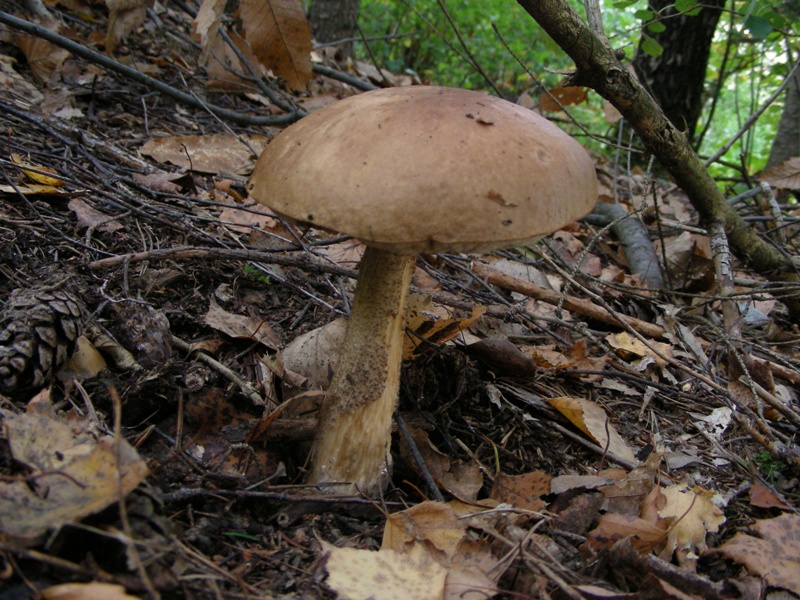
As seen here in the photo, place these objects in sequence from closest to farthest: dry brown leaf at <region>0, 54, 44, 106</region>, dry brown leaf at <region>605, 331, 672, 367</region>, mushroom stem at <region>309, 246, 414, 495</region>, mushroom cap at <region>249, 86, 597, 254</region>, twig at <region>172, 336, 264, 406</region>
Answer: mushroom cap at <region>249, 86, 597, 254</region>, mushroom stem at <region>309, 246, 414, 495</region>, twig at <region>172, 336, 264, 406</region>, dry brown leaf at <region>605, 331, 672, 367</region>, dry brown leaf at <region>0, 54, 44, 106</region>

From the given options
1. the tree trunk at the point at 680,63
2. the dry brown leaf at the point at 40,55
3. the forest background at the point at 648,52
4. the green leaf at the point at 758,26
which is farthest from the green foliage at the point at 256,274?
the tree trunk at the point at 680,63

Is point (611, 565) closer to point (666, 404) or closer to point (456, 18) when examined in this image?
point (666, 404)

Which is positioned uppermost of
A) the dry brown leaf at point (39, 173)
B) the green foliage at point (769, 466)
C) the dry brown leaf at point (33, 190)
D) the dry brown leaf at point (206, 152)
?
the dry brown leaf at point (206, 152)

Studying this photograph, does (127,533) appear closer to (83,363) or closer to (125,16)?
(83,363)

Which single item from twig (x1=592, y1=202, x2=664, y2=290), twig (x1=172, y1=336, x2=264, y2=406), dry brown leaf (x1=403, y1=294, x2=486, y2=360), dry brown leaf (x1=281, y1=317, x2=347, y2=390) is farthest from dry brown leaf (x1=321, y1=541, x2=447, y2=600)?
twig (x1=592, y1=202, x2=664, y2=290)

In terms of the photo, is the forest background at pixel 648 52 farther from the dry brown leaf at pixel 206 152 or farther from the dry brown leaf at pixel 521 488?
the dry brown leaf at pixel 521 488

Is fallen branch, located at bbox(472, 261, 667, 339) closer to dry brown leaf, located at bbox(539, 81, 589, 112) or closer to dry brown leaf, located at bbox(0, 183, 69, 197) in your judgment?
dry brown leaf, located at bbox(539, 81, 589, 112)

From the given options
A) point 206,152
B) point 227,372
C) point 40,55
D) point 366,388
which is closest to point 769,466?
point 366,388
